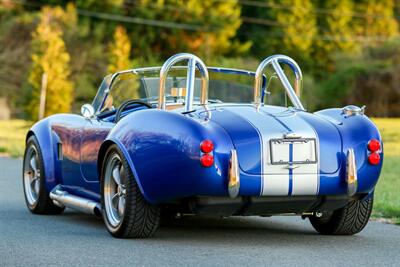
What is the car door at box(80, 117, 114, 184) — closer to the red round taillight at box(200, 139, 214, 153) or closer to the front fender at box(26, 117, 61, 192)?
the front fender at box(26, 117, 61, 192)

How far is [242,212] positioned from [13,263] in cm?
175

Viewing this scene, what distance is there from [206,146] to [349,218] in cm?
168

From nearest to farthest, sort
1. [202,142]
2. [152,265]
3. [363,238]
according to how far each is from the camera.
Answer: [152,265], [202,142], [363,238]

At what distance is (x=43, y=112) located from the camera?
167 ft

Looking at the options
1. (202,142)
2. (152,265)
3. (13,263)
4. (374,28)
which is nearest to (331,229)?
(202,142)

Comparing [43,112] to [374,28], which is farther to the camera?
[374,28]

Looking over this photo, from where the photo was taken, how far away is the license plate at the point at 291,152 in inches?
297

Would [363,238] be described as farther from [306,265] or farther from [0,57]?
[0,57]

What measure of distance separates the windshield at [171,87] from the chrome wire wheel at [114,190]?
0.93 m

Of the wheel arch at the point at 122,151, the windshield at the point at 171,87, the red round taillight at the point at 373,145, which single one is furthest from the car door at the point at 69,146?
the red round taillight at the point at 373,145

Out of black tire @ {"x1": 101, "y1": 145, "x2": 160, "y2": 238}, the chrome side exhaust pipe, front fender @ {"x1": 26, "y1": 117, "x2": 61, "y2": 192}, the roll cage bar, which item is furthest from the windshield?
black tire @ {"x1": 101, "y1": 145, "x2": 160, "y2": 238}

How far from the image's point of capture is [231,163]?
739cm

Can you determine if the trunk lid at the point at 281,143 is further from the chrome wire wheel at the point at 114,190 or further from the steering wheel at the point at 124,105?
the steering wheel at the point at 124,105

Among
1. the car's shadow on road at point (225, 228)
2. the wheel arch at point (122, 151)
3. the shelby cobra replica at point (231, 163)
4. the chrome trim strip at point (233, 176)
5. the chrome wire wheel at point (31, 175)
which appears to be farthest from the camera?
the chrome wire wheel at point (31, 175)
